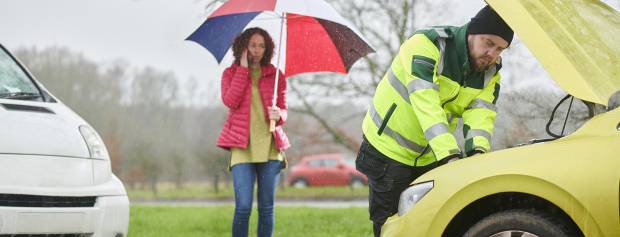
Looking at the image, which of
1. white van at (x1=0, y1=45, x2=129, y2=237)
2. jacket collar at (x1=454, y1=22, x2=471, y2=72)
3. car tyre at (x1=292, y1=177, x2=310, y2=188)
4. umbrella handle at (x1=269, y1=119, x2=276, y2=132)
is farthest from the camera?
car tyre at (x1=292, y1=177, x2=310, y2=188)

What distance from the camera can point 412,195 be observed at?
7.63ft

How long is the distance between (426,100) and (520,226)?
73 cm

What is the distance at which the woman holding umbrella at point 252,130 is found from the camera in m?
3.68

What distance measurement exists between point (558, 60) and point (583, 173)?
48cm

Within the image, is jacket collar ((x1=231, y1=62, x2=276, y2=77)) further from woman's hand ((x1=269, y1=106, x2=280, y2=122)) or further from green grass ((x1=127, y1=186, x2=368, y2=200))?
green grass ((x1=127, y1=186, x2=368, y2=200))

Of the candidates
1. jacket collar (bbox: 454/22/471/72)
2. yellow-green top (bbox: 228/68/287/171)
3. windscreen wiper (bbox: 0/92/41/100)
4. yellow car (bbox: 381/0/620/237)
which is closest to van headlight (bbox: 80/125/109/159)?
windscreen wiper (bbox: 0/92/41/100)

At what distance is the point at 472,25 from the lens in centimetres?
255

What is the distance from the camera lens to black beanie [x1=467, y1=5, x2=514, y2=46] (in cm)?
244

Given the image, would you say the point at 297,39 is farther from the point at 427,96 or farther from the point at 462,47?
the point at 427,96

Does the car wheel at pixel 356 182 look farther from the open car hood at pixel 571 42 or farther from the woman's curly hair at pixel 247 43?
the open car hood at pixel 571 42

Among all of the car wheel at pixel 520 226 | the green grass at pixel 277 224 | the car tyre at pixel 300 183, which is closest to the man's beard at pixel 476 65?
the car wheel at pixel 520 226

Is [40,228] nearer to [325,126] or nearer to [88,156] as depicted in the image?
[88,156]

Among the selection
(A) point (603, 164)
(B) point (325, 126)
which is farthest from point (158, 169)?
(A) point (603, 164)

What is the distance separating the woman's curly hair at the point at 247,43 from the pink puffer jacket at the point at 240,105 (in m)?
0.09
